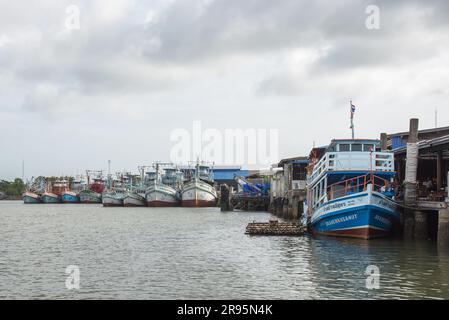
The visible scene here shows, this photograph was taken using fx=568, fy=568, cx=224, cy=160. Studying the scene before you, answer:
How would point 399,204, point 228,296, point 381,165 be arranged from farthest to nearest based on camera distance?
1. point 381,165
2. point 399,204
3. point 228,296

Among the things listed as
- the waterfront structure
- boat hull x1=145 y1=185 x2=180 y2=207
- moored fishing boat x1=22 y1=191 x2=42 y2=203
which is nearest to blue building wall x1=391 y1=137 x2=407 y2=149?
the waterfront structure

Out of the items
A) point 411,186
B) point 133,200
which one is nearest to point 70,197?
point 133,200

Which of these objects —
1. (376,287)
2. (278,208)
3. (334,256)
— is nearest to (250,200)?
(278,208)

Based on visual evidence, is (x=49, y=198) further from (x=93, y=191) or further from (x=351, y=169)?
(x=351, y=169)

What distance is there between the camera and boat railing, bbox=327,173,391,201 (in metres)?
33.3

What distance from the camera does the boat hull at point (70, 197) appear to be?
157m

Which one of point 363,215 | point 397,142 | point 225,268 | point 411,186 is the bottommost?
point 225,268

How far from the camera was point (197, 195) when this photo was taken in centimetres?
10844

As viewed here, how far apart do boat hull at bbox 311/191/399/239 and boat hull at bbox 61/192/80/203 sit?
436ft

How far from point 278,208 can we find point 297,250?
42020mm

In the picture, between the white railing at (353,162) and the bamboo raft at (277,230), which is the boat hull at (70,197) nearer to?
the bamboo raft at (277,230)

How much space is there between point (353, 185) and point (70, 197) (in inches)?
5250
